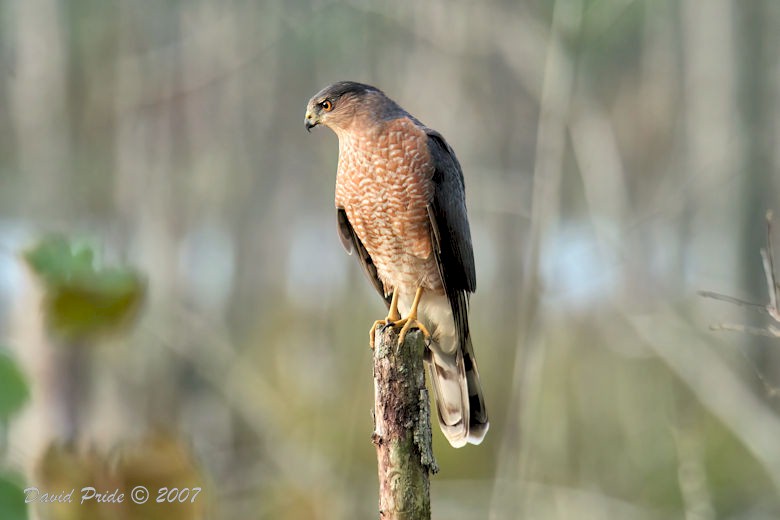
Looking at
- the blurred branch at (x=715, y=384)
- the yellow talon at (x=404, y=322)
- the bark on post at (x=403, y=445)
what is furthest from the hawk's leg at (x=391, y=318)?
the blurred branch at (x=715, y=384)

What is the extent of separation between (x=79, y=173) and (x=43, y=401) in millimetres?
6033

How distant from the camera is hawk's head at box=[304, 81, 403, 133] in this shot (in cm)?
272

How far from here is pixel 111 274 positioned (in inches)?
40.8

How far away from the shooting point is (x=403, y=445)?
2.08m

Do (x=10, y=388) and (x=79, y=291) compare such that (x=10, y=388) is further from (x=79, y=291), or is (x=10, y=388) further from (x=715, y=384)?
(x=715, y=384)

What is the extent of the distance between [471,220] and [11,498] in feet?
19.9

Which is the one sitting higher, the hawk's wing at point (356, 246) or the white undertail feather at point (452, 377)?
the hawk's wing at point (356, 246)

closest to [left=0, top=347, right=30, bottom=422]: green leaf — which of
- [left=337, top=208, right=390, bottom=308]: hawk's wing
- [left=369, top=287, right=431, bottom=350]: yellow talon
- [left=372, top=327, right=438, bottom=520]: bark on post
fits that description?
[left=372, top=327, right=438, bottom=520]: bark on post

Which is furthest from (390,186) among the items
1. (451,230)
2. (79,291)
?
(79,291)

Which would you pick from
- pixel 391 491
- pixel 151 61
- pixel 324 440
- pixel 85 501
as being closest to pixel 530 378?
pixel 324 440

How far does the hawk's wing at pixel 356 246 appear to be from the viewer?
9.62 feet

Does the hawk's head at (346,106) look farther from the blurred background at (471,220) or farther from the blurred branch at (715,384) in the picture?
the blurred branch at (715,384)

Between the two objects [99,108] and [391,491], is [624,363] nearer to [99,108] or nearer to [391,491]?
[391,491]

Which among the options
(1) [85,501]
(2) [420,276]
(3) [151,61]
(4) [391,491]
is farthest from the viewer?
(3) [151,61]
